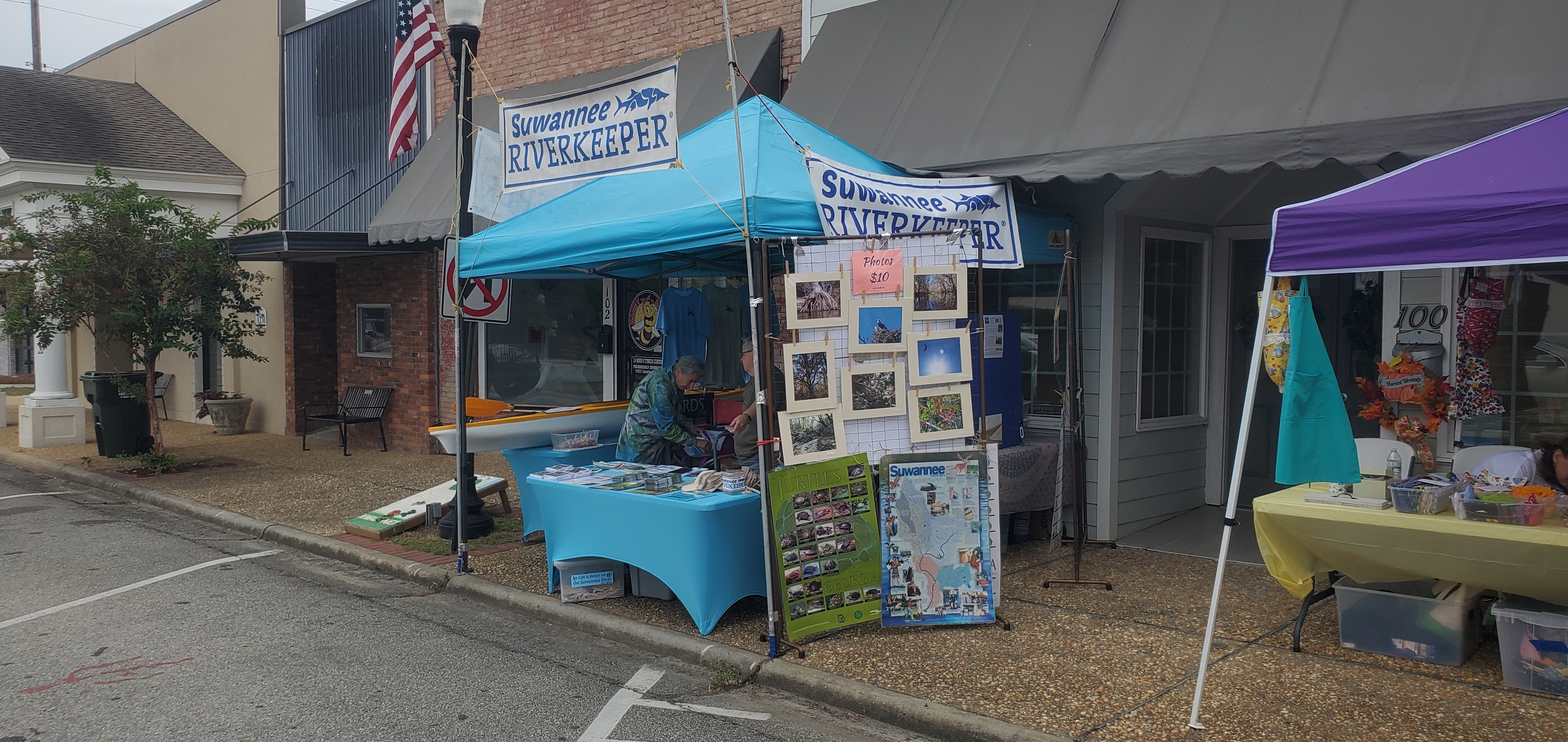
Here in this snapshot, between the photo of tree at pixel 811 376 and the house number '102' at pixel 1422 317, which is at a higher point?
the house number '102' at pixel 1422 317

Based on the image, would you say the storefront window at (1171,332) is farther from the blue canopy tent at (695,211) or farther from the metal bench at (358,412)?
the metal bench at (358,412)

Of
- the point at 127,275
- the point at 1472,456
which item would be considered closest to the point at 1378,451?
the point at 1472,456

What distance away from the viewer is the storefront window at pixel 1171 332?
8320mm

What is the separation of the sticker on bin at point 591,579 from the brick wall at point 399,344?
7517 millimetres

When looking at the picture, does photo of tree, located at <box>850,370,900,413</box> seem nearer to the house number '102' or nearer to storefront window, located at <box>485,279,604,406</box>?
the house number '102'

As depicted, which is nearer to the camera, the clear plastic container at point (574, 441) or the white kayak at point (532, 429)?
the white kayak at point (532, 429)

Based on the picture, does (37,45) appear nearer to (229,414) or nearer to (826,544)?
(229,414)

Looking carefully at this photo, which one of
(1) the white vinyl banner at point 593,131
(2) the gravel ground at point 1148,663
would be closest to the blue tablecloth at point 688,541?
(2) the gravel ground at point 1148,663

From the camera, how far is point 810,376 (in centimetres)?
575

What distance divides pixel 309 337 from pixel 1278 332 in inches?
581

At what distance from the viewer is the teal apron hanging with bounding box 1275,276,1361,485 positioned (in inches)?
187

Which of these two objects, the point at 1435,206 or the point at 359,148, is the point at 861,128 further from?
the point at 359,148

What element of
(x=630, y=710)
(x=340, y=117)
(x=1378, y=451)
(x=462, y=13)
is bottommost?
(x=630, y=710)

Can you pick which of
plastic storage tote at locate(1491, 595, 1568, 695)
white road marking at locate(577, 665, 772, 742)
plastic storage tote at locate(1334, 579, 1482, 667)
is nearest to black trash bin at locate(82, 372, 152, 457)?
white road marking at locate(577, 665, 772, 742)
